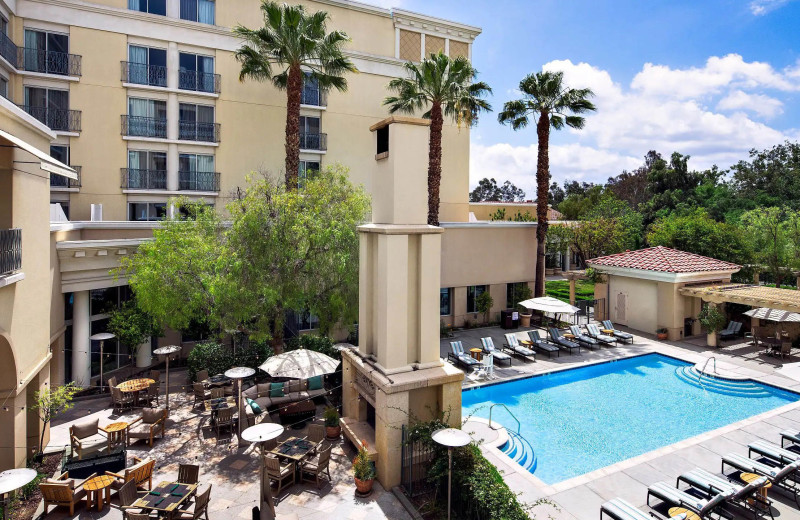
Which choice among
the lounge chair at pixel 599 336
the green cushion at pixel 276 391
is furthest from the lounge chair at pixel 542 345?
the green cushion at pixel 276 391

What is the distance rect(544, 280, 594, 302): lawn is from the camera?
38.8 m

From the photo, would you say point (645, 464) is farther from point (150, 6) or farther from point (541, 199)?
point (150, 6)

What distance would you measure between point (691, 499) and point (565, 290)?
33311 millimetres

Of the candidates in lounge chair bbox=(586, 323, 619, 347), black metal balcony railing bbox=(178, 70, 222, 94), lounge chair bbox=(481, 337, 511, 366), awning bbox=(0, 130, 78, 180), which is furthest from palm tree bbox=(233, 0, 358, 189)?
lounge chair bbox=(586, 323, 619, 347)

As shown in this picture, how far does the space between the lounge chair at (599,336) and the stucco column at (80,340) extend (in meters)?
23.0

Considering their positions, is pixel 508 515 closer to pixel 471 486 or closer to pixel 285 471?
pixel 471 486

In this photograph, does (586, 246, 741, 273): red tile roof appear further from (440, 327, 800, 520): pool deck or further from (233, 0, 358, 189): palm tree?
(233, 0, 358, 189): palm tree

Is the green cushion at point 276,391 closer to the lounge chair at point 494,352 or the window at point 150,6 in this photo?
the lounge chair at point 494,352

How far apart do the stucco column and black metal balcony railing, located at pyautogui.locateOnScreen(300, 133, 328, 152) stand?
16.6m

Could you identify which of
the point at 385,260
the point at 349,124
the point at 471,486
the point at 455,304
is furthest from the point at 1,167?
the point at 349,124

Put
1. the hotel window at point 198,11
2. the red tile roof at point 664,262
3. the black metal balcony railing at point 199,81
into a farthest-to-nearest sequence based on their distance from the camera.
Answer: the hotel window at point 198,11, the black metal balcony railing at point 199,81, the red tile roof at point 664,262

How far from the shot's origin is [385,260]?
11109mm

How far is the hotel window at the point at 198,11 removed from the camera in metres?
27.1

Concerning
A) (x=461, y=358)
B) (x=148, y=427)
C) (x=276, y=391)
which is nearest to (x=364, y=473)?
(x=276, y=391)
